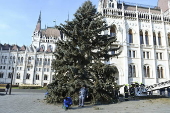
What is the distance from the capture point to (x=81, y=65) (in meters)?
12.3

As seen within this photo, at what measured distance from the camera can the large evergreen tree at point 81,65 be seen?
10.9m

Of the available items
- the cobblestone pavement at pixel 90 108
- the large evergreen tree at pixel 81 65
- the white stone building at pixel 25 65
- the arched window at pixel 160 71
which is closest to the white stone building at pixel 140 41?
the arched window at pixel 160 71

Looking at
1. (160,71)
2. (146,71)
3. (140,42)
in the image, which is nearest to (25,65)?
(140,42)

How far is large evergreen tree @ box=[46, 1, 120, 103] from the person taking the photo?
1089cm

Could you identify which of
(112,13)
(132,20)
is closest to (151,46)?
(132,20)

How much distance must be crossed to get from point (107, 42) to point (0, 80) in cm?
6170

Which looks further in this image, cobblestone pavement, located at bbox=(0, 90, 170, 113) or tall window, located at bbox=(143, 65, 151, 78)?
tall window, located at bbox=(143, 65, 151, 78)

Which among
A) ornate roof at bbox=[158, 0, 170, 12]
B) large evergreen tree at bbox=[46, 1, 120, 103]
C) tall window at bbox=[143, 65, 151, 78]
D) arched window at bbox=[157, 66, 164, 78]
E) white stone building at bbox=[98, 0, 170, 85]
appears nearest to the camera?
large evergreen tree at bbox=[46, 1, 120, 103]

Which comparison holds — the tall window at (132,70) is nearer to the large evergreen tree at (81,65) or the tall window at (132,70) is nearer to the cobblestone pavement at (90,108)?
the large evergreen tree at (81,65)

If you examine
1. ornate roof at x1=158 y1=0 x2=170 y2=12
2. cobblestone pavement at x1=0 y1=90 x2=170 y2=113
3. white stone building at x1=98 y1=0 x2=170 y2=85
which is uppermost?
ornate roof at x1=158 y1=0 x2=170 y2=12

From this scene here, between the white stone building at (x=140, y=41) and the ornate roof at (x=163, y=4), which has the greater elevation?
the ornate roof at (x=163, y=4)

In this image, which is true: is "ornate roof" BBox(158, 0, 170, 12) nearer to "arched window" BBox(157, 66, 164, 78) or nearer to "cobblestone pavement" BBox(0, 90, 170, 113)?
"arched window" BBox(157, 66, 164, 78)

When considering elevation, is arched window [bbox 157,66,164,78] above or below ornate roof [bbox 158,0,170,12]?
below

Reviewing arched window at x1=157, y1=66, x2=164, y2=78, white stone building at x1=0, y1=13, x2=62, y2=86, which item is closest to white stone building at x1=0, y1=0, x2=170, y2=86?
arched window at x1=157, y1=66, x2=164, y2=78
